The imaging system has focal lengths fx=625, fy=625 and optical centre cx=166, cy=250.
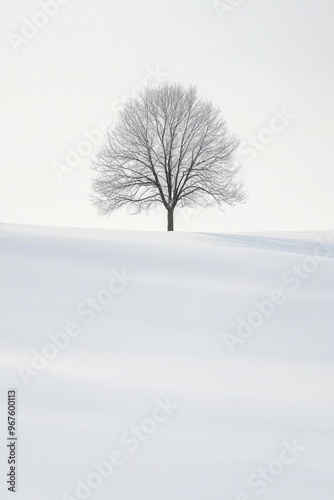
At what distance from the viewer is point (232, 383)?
468cm

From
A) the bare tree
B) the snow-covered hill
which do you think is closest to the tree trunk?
the bare tree

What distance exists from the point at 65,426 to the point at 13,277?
4489 mm

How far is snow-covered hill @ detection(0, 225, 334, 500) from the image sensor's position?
3.26 m

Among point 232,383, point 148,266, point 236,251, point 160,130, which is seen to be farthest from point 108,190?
point 232,383

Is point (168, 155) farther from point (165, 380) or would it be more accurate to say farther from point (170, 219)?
point (165, 380)

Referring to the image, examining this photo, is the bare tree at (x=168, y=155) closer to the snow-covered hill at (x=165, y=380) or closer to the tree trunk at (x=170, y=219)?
the tree trunk at (x=170, y=219)

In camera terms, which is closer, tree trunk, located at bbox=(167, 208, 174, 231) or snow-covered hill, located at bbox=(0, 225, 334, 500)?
snow-covered hill, located at bbox=(0, 225, 334, 500)

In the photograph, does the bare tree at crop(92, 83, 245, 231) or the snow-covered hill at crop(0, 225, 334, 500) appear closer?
the snow-covered hill at crop(0, 225, 334, 500)

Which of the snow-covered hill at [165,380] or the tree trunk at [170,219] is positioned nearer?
the snow-covered hill at [165,380]

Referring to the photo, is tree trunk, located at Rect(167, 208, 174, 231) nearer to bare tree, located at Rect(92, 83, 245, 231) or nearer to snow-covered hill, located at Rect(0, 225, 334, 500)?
bare tree, located at Rect(92, 83, 245, 231)

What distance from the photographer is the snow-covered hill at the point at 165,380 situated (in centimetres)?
326

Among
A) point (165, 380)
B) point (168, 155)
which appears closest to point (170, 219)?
point (168, 155)

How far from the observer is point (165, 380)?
15.1ft

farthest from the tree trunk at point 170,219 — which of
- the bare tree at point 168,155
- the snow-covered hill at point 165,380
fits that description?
the snow-covered hill at point 165,380
